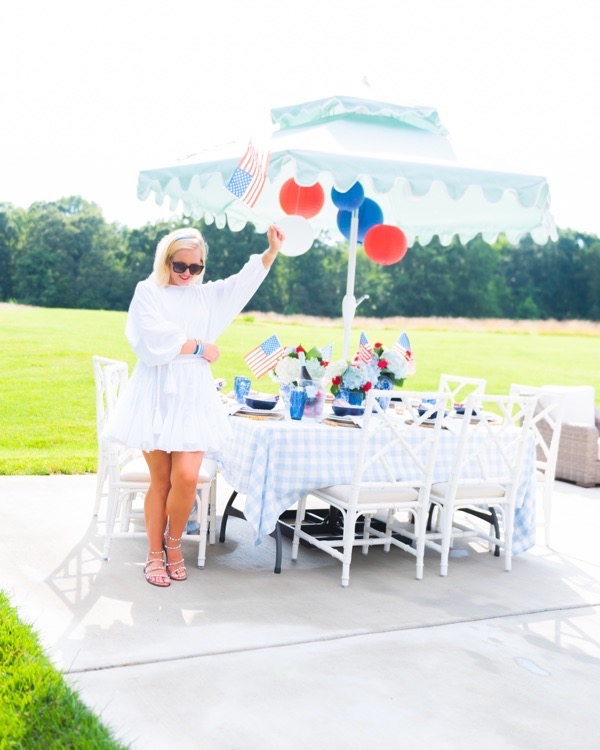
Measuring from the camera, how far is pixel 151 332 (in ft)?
11.9

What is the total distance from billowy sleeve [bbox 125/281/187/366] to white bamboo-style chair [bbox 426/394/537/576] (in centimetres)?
150

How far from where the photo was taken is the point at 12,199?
29.9m

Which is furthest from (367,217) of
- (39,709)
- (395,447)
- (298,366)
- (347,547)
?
(39,709)

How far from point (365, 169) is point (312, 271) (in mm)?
26264

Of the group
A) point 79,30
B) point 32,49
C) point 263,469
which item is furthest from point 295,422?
point 32,49

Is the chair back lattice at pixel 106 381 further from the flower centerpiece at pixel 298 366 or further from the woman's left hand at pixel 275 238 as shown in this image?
the woman's left hand at pixel 275 238

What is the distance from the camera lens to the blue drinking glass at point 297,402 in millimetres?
4258

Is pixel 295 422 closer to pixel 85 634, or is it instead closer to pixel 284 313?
pixel 85 634

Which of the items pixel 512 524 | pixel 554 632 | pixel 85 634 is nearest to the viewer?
pixel 85 634

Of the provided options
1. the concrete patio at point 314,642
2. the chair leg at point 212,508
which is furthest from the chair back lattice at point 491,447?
the chair leg at point 212,508

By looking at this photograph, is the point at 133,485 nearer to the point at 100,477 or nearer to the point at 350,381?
the point at 100,477

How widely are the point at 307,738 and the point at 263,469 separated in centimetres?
167

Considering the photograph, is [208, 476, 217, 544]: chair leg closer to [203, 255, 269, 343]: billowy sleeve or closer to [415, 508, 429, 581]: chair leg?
[203, 255, 269, 343]: billowy sleeve

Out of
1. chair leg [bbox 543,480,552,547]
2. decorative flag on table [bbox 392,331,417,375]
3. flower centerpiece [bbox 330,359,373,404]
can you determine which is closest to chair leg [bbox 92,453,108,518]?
flower centerpiece [bbox 330,359,373,404]
